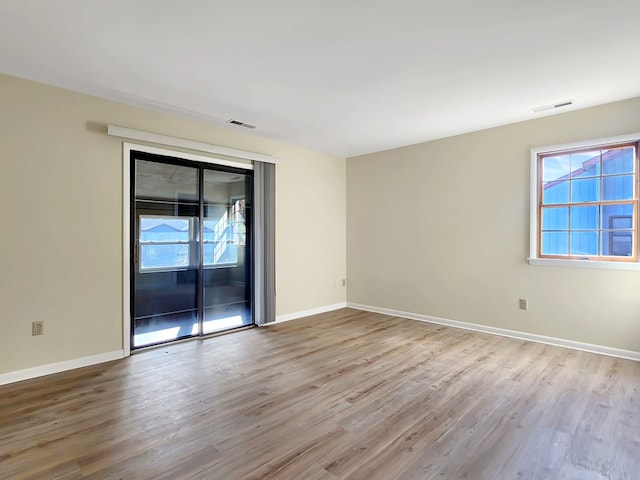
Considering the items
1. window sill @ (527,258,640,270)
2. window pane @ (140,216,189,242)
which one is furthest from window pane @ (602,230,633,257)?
window pane @ (140,216,189,242)

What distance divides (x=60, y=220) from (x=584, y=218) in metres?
5.33

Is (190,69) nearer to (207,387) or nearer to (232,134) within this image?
(232,134)

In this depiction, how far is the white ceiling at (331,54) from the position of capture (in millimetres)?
2047

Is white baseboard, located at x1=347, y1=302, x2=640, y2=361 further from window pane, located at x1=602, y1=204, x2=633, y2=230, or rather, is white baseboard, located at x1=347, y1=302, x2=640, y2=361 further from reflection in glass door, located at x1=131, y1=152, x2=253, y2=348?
reflection in glass door, located at x1=131, y1=152, x2=253, y2=348

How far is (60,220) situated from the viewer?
3.13 meters

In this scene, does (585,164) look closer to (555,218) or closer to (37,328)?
(555,218)

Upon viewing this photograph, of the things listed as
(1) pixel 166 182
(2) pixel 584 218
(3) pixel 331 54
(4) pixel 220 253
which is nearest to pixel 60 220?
(1) pixel 166 182

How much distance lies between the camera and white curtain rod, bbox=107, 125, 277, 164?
3394 mm

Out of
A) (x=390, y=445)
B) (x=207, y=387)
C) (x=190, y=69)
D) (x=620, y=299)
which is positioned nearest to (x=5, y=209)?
(x=190, y=69)

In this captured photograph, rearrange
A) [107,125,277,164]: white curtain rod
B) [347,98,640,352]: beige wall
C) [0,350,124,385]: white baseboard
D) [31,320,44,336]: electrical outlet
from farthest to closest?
[347,98,640,352]: beige wall → [107,125,277,164]: white curtain rod → [31,320,44,336]: electrical outlet → [0,350,124,385]: white baseboard

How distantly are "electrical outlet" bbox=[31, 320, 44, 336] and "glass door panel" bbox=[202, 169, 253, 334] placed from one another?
158 centimetres

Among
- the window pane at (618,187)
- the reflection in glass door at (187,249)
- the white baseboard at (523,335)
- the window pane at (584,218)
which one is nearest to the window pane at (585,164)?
the window pane at (618,187)

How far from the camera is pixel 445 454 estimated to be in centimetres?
195

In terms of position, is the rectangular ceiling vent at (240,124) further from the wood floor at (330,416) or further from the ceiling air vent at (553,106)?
the ceiling air vent at (553,106)
